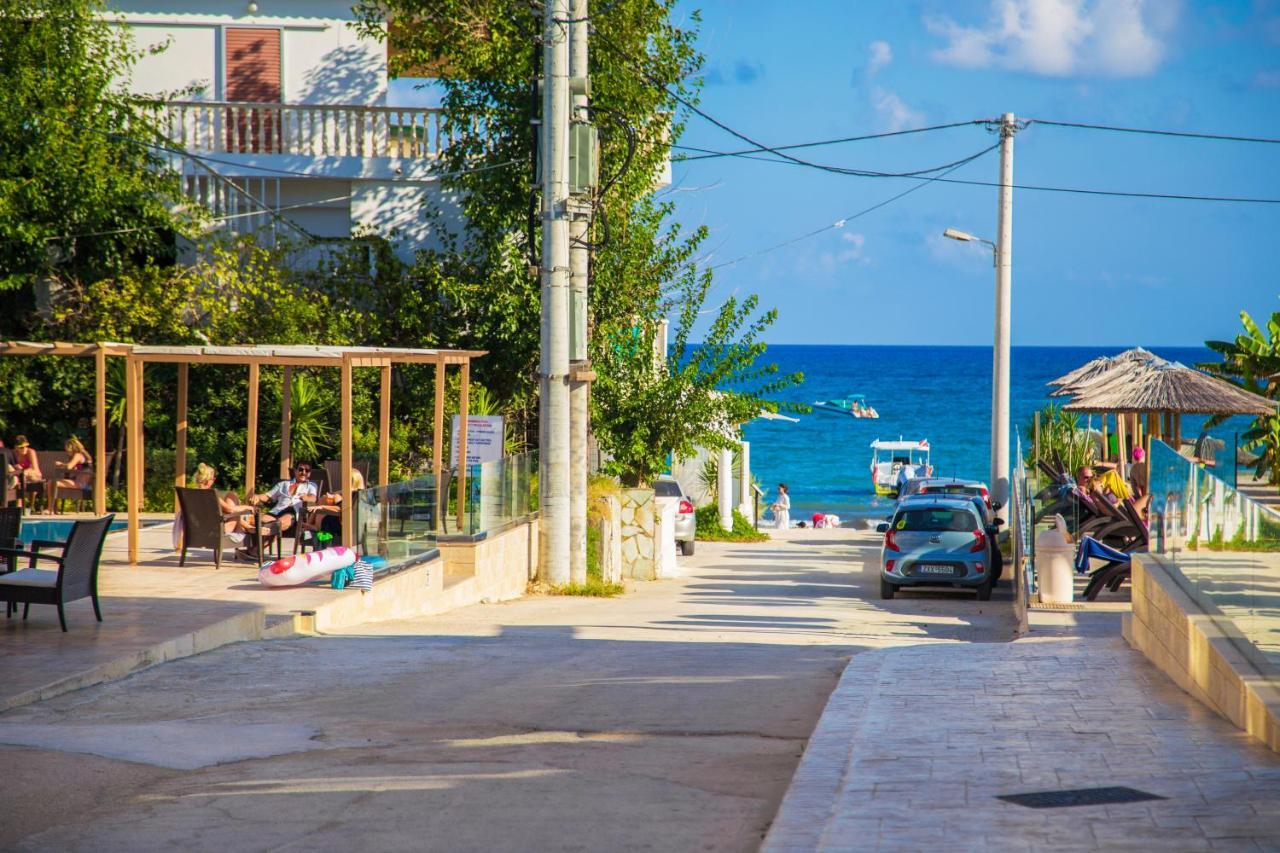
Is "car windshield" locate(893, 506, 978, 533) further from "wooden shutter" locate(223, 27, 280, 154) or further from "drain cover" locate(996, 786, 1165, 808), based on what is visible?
"wooden shutter" locate(223, 27, 280, 154)

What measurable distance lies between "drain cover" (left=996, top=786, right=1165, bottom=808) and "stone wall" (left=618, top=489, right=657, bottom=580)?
56.3 feet

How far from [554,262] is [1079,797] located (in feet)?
45.5

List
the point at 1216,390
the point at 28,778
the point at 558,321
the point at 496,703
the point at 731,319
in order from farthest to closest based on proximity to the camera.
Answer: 1. the point at 731,319
2. the point at 1216,390
3. the point at 558,321
4. the point at 496,703
5. the point at 28,778

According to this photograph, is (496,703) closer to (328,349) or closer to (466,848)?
(466,848)

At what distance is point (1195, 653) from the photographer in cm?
916

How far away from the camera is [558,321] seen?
64.1ft

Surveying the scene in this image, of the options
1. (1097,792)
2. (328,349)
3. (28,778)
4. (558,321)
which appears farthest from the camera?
(558,321)

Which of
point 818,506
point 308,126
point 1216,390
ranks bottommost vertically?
point 818,506

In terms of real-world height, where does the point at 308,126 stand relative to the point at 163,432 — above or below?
above

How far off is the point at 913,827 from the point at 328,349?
12.2m

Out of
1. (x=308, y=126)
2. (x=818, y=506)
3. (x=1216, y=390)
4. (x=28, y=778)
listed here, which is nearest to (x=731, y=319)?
(x=1216, y=390)

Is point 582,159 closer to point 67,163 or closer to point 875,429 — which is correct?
point 67,163

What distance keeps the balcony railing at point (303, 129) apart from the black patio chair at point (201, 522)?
13.1 meters

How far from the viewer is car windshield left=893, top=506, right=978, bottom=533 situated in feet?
70.0
